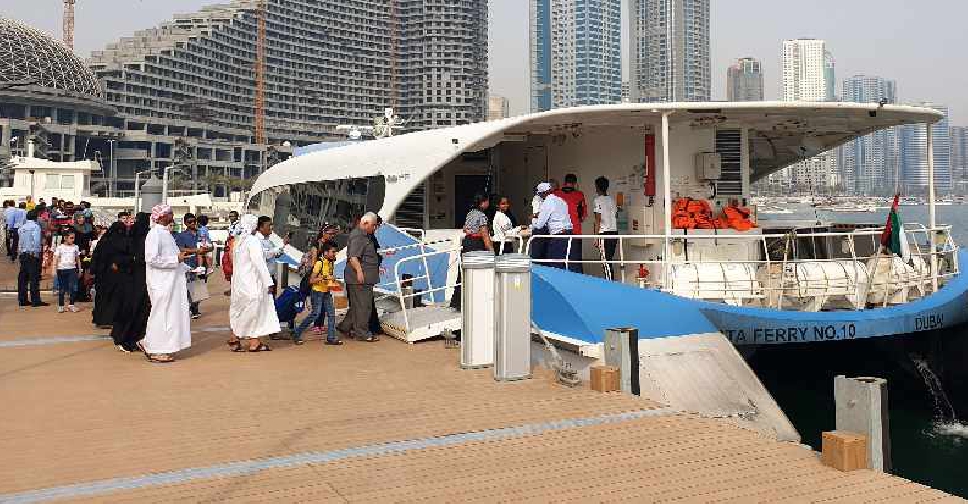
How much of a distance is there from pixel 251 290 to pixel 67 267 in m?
5.94

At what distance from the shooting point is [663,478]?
198 inches

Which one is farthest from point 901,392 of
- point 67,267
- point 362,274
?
point 67,267

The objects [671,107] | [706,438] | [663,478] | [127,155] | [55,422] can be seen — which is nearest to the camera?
[663,478]

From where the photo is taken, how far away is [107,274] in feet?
37.2

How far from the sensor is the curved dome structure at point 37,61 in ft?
375

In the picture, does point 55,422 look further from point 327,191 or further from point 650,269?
point 327,191

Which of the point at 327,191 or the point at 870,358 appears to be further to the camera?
the point at 327,191

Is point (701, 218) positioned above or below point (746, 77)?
below

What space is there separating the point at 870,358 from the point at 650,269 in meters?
3.35

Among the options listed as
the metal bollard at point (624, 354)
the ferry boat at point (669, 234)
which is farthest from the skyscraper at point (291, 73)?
the metal bollard at point (624, 354)

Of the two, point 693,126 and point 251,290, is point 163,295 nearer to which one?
point 251,290

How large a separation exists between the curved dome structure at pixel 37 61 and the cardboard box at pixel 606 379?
413 ft

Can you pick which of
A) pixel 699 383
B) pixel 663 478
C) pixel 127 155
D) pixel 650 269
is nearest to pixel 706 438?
pixel 663 478

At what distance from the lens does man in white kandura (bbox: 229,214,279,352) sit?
966 centimetres
